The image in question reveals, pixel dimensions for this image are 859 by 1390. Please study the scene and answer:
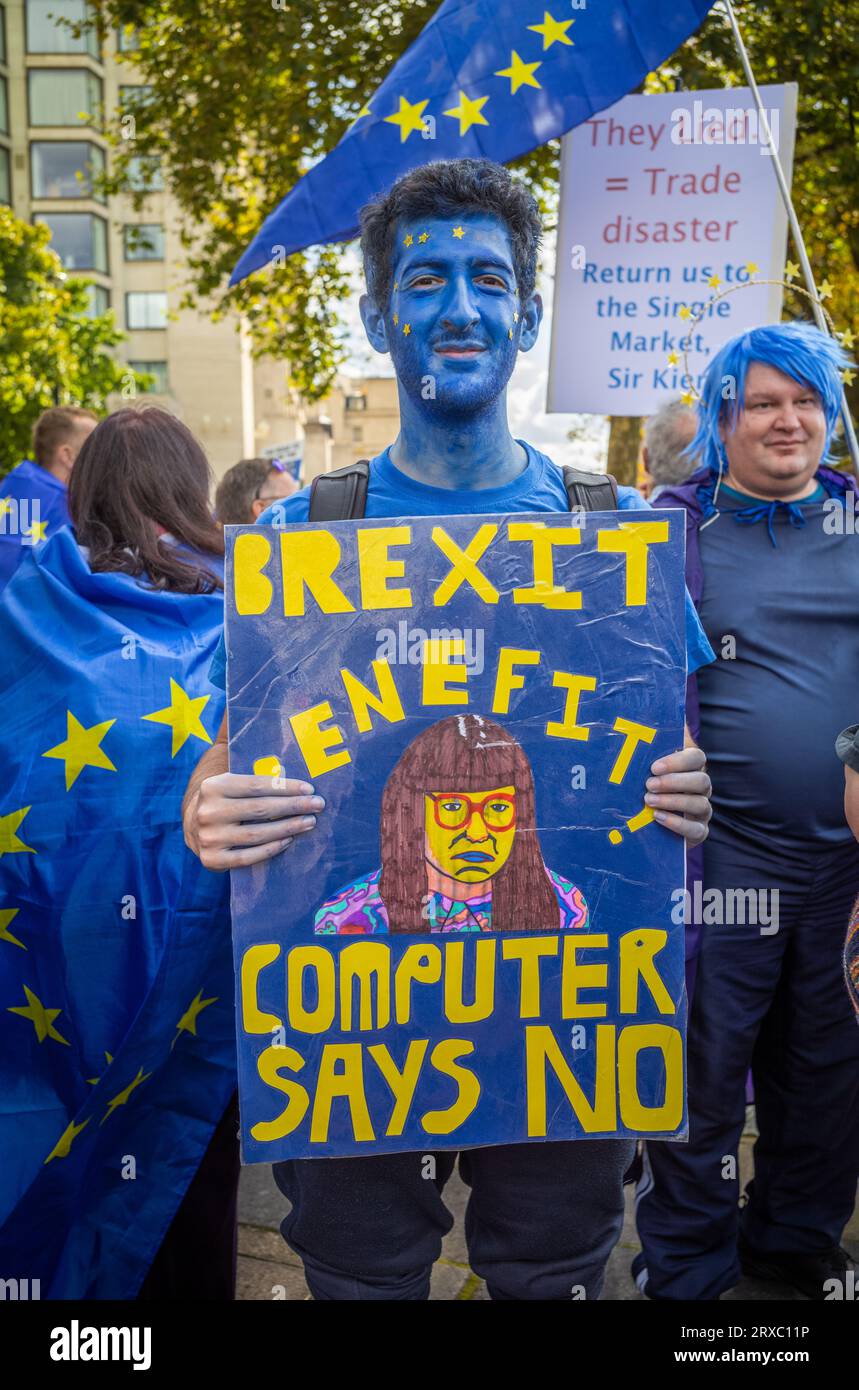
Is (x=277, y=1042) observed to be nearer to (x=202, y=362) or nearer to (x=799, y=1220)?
(x=799, y=1220)

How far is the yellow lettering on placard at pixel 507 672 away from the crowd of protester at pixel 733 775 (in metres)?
0.80

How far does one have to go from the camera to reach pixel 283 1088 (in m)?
1.62

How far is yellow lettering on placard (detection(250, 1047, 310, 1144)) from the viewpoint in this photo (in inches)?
63.5

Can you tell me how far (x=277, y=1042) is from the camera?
1615 mm

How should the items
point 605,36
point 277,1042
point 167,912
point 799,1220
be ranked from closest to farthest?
point 277,1042 < point 167,912 < point 799,1220 < point 605,36

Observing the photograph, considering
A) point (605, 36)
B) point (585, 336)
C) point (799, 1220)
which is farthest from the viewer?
point (585, 336)

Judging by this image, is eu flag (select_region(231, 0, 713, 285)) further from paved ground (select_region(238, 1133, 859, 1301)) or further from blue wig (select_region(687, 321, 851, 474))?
paved ground (select_region(238, 1133, 859, 1301))

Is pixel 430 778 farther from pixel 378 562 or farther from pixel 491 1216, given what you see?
pixel 491 1216

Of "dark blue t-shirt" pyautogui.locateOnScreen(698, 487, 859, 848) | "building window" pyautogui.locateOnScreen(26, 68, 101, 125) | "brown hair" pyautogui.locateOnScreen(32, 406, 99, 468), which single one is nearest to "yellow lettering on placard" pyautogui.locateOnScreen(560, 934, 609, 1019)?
"dark blue t-shirt" pyautogui.locateOnScreen(698, 487, 859, 848)

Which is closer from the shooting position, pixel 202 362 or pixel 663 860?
pixel 663 860

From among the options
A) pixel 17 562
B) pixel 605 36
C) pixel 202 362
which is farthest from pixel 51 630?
pixel 202 362

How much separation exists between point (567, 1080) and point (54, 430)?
3.43 metres
